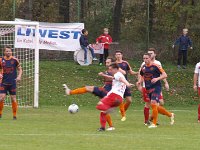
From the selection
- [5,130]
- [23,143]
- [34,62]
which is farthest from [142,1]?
[23,143]

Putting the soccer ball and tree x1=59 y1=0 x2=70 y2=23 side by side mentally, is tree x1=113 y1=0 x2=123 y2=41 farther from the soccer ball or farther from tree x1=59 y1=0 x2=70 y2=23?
the soccer ball

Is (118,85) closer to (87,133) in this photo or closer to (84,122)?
(87,133)

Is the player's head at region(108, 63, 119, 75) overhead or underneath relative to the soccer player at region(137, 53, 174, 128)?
overhead

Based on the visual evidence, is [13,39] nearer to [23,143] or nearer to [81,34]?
[81,34]

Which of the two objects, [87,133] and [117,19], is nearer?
[87,133]

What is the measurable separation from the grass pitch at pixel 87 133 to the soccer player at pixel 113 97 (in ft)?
1.53

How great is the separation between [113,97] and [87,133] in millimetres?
1183

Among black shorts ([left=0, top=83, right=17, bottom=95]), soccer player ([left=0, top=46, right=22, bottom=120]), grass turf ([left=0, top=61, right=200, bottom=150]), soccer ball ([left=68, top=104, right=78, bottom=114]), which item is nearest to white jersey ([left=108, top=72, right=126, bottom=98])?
grass turf ([left=0, top=61, right=200, bottom=150])

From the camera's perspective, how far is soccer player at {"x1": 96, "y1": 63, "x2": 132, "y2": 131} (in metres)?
17.0

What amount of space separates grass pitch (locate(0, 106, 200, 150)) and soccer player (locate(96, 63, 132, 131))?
1.53ft

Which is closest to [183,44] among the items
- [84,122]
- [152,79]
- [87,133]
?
[84,122]

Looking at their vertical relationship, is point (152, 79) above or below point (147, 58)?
below

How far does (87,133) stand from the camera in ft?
54.7

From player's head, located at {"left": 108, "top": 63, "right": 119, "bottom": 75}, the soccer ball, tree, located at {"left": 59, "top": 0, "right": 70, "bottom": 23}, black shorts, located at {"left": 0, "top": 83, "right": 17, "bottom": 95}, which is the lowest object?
the soccer ball
